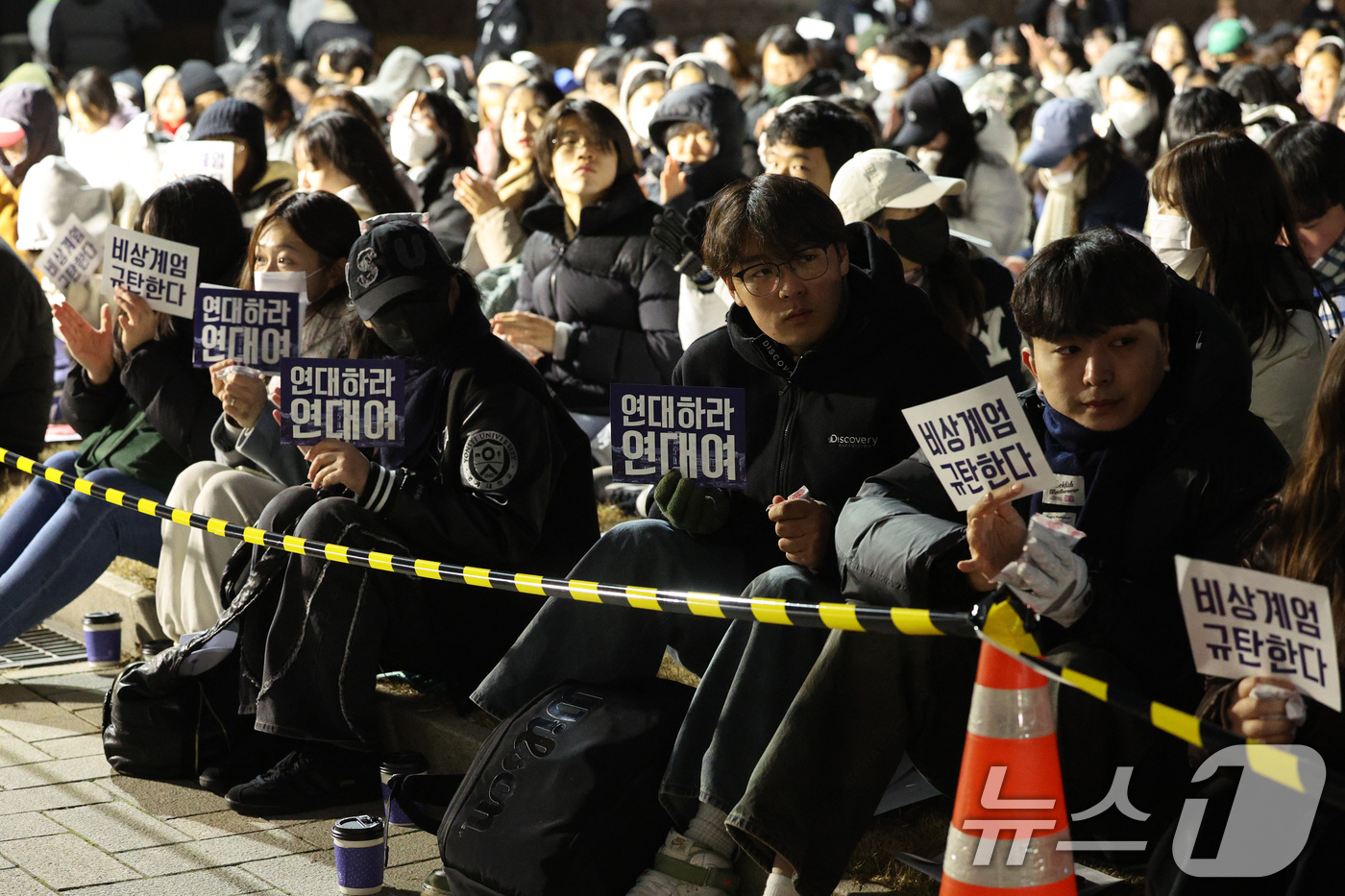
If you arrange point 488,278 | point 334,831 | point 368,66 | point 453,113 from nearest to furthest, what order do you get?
point 334,831, point 488,278, point 453,113, point 368,66

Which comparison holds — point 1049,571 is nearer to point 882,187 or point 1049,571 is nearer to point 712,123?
point 882,187

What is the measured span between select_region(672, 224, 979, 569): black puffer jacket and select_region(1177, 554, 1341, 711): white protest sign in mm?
1309

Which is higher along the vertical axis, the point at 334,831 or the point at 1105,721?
the point at 1105,721

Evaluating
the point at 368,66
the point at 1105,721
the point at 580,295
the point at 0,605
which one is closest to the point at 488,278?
the point at 580,295

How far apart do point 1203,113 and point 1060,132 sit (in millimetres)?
838

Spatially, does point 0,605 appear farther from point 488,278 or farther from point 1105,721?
point 1105,721

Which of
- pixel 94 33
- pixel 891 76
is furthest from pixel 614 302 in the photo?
pixel 94 33

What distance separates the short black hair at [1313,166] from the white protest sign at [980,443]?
2.67 m

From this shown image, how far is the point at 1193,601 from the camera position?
2.41 metres

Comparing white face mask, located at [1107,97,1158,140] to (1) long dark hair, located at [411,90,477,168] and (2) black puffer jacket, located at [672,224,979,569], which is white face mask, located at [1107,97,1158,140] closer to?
(1) long dark hair, located at [411,90,477,168]

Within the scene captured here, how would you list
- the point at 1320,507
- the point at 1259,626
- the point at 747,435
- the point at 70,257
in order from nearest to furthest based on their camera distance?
the point at 1259,626, the point at 1320,507, the point at 747,435, the point at 70,257

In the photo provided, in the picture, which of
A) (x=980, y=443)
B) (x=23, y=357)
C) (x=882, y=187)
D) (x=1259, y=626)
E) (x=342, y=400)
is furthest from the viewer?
(x=23, y=357)

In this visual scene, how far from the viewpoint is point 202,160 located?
23.4 feet

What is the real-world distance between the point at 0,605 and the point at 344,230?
170cm
